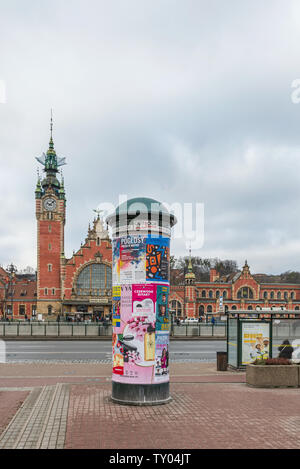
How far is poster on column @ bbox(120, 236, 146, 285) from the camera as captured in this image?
10.9m

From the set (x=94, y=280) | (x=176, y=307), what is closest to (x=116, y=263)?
(x=94, y=280)

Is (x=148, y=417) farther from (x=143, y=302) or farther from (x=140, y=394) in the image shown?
(x=143, y=302)

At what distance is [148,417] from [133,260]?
344 centimetres

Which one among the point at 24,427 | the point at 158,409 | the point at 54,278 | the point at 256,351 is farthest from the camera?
the point at 54,278

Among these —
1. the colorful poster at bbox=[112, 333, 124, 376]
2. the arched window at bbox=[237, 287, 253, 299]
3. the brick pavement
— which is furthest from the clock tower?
the colorful poster at bbox=[112, 333, 124, 376]

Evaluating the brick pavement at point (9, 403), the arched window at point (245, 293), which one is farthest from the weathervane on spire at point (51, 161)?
the brick pavement at point (9, 403)

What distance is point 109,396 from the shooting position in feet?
37.8

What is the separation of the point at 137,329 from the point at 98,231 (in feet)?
223

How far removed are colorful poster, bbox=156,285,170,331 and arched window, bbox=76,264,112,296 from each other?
64467 millimetres

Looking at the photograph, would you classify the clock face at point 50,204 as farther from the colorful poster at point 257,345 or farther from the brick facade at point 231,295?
the colorful poster at point 257,345

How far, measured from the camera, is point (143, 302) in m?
10.8

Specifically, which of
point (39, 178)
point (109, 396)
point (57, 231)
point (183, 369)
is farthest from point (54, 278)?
point (109, 396)

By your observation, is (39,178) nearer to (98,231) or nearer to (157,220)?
(98,231)

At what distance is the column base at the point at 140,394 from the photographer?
1059 cm
